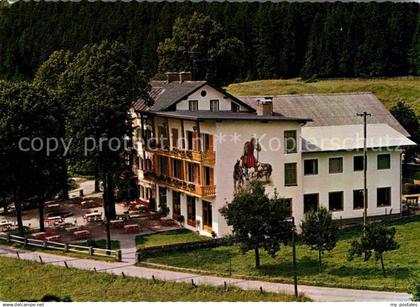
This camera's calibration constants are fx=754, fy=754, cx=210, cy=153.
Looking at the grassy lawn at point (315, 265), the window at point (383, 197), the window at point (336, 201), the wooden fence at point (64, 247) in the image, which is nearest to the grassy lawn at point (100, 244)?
the wooden fence at point (64, 247)

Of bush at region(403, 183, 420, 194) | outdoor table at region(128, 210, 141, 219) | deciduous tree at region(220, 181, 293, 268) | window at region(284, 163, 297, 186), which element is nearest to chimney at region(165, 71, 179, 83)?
outdoor table at region(128, 210, 141, 219)

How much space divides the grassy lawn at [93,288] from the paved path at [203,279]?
1.62 feet

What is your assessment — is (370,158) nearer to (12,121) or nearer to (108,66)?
(108,66)

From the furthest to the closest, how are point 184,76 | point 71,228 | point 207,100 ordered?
point 184,76
point 207,100
point 71,228

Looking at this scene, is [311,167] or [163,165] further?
[163,165]

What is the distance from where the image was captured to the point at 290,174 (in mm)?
28031

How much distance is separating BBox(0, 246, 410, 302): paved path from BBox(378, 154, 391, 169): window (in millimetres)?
10344

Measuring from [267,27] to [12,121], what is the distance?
11.3 metres

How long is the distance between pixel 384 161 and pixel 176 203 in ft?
27.6

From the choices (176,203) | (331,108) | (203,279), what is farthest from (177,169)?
(203,279)

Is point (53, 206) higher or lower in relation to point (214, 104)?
lower

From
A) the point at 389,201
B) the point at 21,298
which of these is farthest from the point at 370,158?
the point at 21,298

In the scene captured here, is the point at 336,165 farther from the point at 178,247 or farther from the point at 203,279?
the point at 203,279

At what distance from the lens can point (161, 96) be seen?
108 feet
